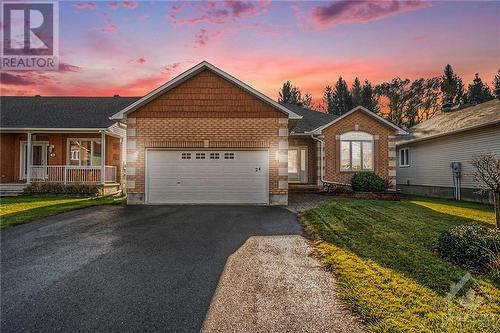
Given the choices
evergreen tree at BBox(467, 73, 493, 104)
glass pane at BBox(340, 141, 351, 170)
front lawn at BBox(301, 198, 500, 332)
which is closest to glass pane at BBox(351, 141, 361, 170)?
glass pane at BBox(340, 141, 351, 170)

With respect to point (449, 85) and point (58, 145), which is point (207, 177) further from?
point (449, 85)

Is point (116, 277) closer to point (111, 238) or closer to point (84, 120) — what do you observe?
point (111, 238)

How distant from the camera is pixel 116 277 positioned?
443 cm

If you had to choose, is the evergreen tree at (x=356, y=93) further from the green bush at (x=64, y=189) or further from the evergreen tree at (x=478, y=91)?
the green bush at (x=64, y=189)

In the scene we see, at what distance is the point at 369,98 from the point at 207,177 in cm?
3742

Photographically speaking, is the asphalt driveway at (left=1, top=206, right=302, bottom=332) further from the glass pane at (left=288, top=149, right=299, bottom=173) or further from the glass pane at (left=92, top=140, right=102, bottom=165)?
the glass pane at (left=92, top=140, right=102, bottom=165)

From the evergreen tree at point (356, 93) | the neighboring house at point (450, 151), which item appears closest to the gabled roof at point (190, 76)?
the neighboring house at point (450, 151)

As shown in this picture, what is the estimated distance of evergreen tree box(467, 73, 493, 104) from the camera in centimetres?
3984

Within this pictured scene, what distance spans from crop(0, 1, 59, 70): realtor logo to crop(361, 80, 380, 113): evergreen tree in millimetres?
39120

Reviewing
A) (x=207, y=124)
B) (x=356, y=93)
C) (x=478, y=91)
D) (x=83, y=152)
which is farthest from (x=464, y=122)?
(x=478, y=91)

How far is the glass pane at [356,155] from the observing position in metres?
16.6

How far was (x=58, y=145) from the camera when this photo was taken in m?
17.4

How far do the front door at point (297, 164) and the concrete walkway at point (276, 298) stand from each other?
1250cm

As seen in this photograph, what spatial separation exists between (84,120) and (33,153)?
13.9ft
